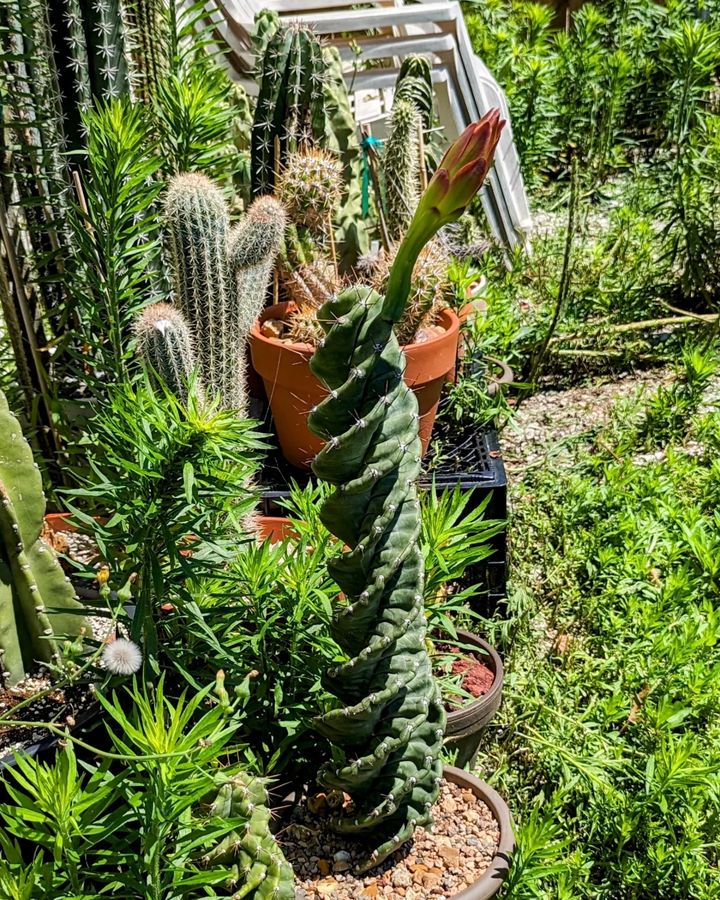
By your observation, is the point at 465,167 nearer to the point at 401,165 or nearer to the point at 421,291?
the point at 421,291

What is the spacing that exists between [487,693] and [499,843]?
52 cm

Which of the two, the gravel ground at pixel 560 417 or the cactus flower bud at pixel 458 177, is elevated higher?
the cactus flower bud at pixel 458 177

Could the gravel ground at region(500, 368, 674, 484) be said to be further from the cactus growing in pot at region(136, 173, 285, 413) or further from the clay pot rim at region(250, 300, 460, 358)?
the cactus growing in pot at region(136, 173, 285, 413)

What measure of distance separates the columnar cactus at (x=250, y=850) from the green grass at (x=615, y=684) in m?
0.44

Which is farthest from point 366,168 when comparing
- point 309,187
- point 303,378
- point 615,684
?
point 615,684

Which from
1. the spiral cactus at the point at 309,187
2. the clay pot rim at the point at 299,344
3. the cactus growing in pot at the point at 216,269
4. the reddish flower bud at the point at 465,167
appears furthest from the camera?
the spiral cactus at the point at 309,187

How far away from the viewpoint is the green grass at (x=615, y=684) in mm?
2072

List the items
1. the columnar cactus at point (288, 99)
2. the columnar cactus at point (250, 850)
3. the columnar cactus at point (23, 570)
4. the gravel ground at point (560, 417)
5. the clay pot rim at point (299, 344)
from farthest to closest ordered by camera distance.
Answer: the gravel ground at point (560, 417) < the columnar cactus at point (288, 99) < the clay pot rim at point (299, 344) < the columnar cactus at point (23, 570) < the columnar cactus at point (250, 850)

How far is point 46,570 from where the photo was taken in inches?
81.4

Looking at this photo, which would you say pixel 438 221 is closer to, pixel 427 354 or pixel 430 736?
pixel 430 736

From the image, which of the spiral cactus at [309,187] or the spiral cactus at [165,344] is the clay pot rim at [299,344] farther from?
the spiral cactus at [165,344]

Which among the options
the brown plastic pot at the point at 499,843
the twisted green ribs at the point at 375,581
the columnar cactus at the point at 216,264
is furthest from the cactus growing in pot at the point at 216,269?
the brown plastic pot at the point at 499,843

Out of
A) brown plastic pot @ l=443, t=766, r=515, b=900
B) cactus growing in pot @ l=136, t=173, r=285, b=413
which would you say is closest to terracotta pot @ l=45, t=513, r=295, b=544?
cactus growing in pot @ l=136, t=173, r=285, b=413

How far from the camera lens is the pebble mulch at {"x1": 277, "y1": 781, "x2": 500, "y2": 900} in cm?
171
